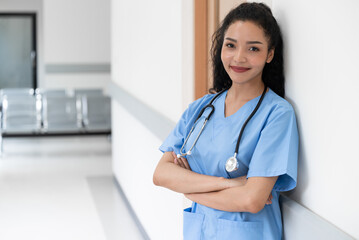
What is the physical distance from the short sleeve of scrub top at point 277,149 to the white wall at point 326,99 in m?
0.04

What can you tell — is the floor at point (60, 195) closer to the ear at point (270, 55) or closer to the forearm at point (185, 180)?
the forearm at point (185, 180)

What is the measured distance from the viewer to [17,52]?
43.5 feet

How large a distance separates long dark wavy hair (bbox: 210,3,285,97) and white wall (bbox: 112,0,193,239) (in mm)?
833

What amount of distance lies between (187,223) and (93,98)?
5.78 metres

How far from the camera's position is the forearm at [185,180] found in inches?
63.9

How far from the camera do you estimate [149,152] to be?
3723 mm

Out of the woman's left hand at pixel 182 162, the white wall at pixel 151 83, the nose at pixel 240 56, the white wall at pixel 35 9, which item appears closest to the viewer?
the nose at pixel 240 56

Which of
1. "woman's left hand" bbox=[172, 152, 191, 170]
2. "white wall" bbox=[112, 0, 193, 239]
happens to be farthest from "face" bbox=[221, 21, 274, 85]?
"white wall" bbox=[112, 0, 193, 239]

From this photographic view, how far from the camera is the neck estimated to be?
1.68 metres

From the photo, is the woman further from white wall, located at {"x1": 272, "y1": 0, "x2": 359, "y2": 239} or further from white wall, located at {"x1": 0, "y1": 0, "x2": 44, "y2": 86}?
white wall, located at {"x1": 0, "y1": 0, "x2": 44, "y2": 86}

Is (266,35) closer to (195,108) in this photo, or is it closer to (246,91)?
(246,91)

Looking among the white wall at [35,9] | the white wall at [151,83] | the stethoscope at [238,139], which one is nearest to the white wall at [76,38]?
the white wall at [35,9]

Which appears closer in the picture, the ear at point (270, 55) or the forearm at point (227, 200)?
the forearm at point (227, 200)

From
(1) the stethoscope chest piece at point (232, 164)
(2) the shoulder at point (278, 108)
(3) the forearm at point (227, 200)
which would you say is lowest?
(3) the forearm at point (227, 200)
